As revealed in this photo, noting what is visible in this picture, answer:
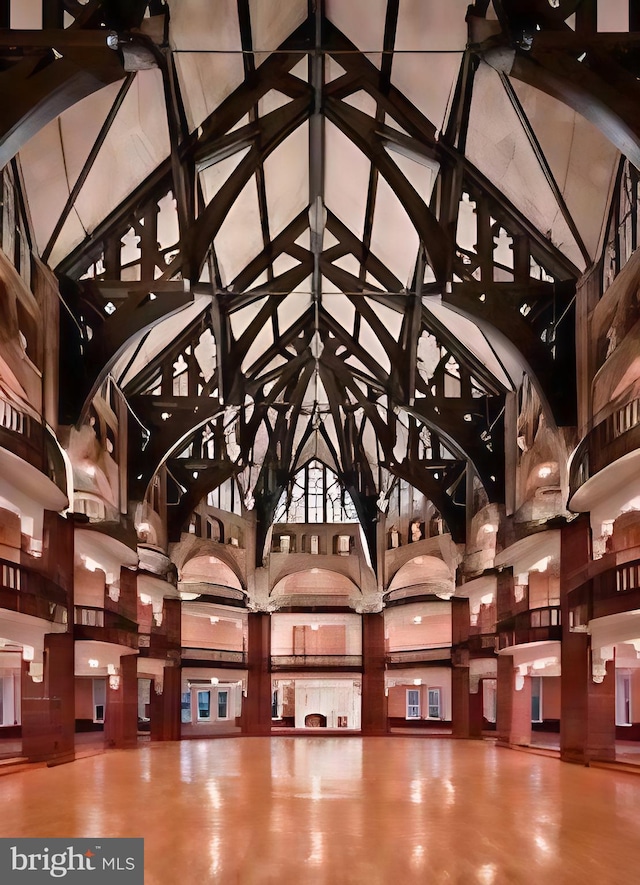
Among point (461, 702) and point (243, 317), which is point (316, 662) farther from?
point (243, 317)

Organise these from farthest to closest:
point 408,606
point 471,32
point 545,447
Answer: point 408,606 < point 545,447 < point 471,32

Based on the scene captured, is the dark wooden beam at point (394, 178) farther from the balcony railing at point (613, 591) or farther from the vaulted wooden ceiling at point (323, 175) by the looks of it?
the balcony railing at point (613, 591)

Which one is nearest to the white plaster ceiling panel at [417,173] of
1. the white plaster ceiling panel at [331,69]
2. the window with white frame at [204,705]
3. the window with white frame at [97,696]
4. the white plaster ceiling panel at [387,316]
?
the white plaster ceiling panel at [331,69]

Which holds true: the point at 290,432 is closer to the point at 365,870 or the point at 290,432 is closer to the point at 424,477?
the point at 424,477

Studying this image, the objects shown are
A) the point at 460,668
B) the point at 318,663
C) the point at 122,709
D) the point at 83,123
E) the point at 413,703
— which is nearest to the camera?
the point at 83,123

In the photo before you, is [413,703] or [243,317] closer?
[243,317]

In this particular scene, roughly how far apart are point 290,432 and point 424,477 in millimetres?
8409

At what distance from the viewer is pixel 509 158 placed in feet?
71.4

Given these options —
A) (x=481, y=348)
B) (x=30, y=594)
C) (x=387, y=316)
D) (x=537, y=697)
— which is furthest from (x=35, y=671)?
(x=537, y=697)

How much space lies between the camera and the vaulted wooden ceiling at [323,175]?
639 inches

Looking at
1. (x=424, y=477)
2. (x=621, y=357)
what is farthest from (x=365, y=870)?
(x=424, y=477)

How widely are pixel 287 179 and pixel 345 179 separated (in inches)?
67.4

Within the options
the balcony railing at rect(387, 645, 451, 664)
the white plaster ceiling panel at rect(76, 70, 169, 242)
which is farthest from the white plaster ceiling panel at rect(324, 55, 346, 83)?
the balcony railing at rect(387, 645, 451, 664)

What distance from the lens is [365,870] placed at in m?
9.91
